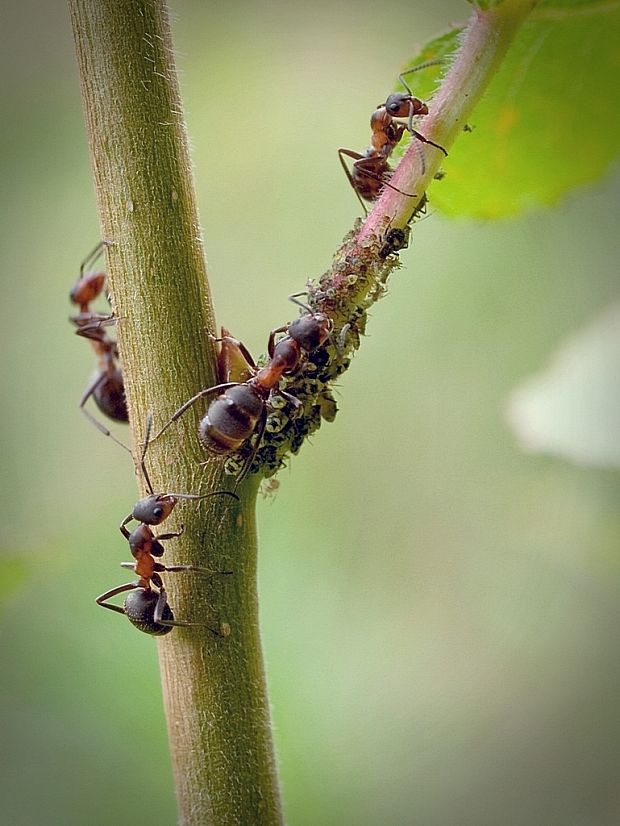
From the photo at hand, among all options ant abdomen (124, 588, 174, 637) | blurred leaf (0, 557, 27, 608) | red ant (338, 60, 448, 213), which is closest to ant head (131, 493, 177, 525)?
ant abdomen (124, 588, 174, 637)

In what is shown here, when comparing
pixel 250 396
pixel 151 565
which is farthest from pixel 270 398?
pixel 151 565

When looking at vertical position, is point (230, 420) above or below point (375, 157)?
below

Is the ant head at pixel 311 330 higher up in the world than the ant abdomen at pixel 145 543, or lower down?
higher up

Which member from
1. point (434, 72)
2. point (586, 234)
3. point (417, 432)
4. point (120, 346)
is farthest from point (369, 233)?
point (586, 234)

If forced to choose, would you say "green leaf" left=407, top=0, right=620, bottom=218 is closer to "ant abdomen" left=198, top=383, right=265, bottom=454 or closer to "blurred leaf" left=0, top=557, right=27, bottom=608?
"ant abdomen" left=198, top=383, right=265, bottom=454

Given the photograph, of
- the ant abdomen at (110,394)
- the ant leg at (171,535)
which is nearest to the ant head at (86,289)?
the ant abdomen at (110,394)

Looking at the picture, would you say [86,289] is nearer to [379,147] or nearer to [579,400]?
Answer: [379,147]

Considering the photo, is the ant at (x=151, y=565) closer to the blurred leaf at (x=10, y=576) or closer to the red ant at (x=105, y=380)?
the blurred leaf at (x=10, y=576)

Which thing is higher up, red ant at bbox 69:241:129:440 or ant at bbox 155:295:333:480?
red ant at bbox 69:241:129:440
